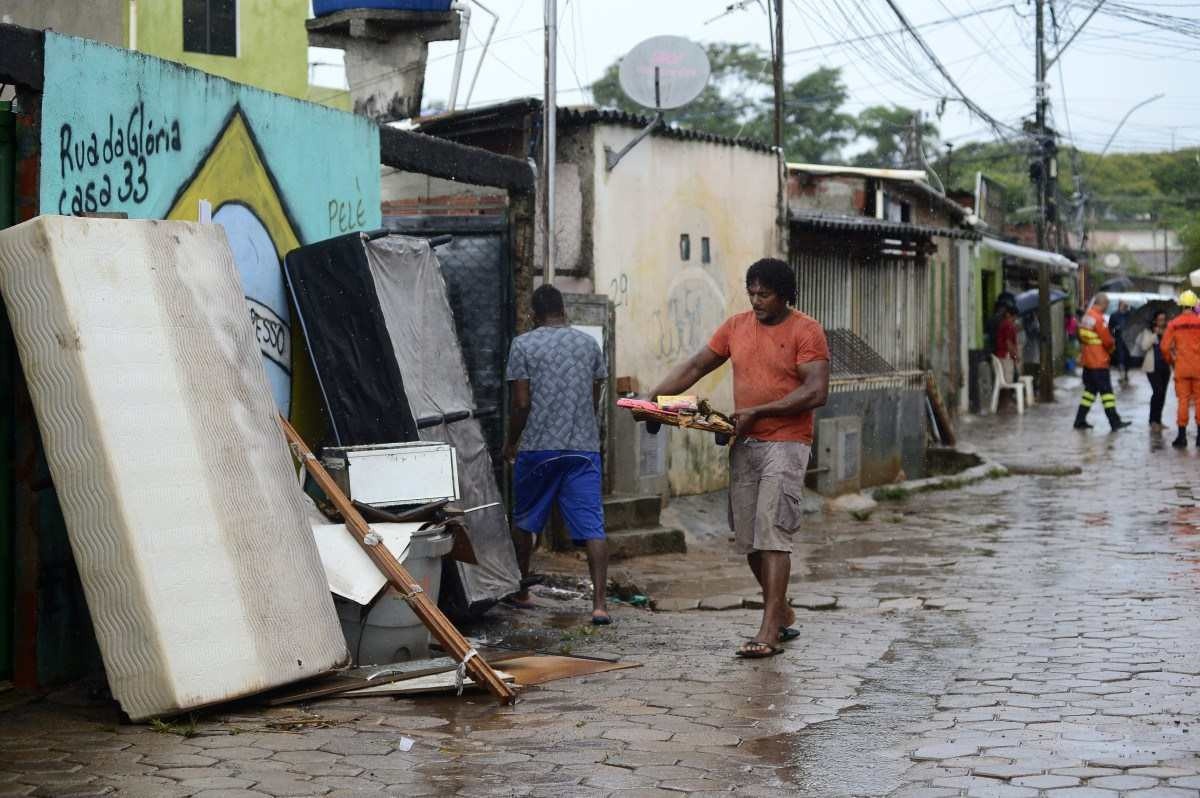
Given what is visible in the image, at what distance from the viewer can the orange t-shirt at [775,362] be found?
707cm

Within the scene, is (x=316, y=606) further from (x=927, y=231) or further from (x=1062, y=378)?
(x=1062, y=378)

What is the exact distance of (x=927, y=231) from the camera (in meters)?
18.0

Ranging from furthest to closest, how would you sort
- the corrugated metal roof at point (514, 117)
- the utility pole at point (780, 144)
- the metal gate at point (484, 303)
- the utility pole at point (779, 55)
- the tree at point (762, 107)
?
the tree at point (762, 107) → the utility pole at point (779, 55) → the utility pole at point (780, 144) → the corrugated metal roof at point (514, 117) → the metal gate at point (484, 303)

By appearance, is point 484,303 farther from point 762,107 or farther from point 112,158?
point 762,107

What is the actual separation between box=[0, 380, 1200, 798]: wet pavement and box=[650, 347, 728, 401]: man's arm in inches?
48.5

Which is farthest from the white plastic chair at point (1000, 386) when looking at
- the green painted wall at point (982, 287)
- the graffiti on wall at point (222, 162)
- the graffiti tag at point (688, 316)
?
the graffiti on wall at point (222, 162)

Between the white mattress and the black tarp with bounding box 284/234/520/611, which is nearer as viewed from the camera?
the white mattress

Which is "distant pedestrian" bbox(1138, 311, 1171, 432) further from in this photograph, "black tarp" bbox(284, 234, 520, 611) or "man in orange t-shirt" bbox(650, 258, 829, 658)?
"black tarp" bbox(284, 234, 520, 611)

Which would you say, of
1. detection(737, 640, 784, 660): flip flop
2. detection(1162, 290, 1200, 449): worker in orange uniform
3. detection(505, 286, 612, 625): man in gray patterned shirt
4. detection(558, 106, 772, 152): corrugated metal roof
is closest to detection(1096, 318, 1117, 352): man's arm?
detection(1162, 290, 1200, 449): worker in orange uniform

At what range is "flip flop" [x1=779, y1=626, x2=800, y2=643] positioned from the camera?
7.34 meters

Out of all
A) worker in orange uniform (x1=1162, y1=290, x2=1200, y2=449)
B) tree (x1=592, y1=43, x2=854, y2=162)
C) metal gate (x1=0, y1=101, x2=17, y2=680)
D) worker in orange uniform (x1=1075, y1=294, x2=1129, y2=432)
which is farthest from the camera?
tree (x1=592, y1=43, x2=854, y2=162)

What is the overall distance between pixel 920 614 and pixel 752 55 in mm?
49115

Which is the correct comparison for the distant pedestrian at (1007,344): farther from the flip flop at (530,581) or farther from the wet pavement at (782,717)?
the flip flop at (530,581)

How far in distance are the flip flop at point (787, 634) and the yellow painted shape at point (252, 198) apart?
2621 millimetres
